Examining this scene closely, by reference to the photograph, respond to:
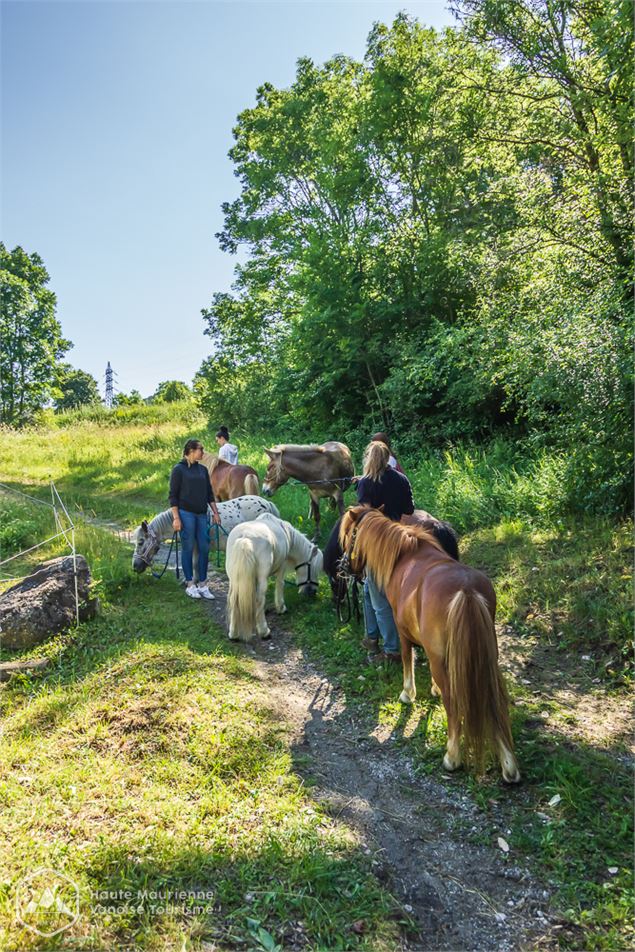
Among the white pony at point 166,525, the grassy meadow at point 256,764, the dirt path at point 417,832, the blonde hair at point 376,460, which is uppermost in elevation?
the blonde hair at point 376,460

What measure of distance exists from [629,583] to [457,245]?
774 centimetres

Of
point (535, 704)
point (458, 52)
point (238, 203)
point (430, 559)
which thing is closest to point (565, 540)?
point (535, 704)

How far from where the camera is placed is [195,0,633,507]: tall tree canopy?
6.74m

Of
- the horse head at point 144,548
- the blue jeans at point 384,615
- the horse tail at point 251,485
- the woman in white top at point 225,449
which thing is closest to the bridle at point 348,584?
the blue jeans at point 384,615

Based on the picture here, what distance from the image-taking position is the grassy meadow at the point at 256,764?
7.90ft

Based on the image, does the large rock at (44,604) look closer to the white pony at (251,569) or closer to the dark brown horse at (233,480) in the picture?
the white pony at (251,569)

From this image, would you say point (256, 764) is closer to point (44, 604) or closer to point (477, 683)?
point (477, 683)

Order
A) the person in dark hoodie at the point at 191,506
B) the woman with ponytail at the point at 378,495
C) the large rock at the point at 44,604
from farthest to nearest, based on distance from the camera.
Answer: the person in dark hoodie at the point at 191,506 → the large rock at the point at 44,604 → the woman with ponytail at the point at 378,495

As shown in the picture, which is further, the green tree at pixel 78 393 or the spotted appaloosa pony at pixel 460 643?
the green tree at pixel 78 393

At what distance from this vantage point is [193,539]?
690 centimetres

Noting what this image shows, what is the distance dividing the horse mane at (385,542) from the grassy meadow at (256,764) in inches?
43.9

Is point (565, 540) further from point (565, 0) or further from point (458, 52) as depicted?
point (458, 52)

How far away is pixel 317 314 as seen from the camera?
12.9 metres

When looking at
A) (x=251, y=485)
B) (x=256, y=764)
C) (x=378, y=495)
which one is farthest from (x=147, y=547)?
(x=256, y=764)
